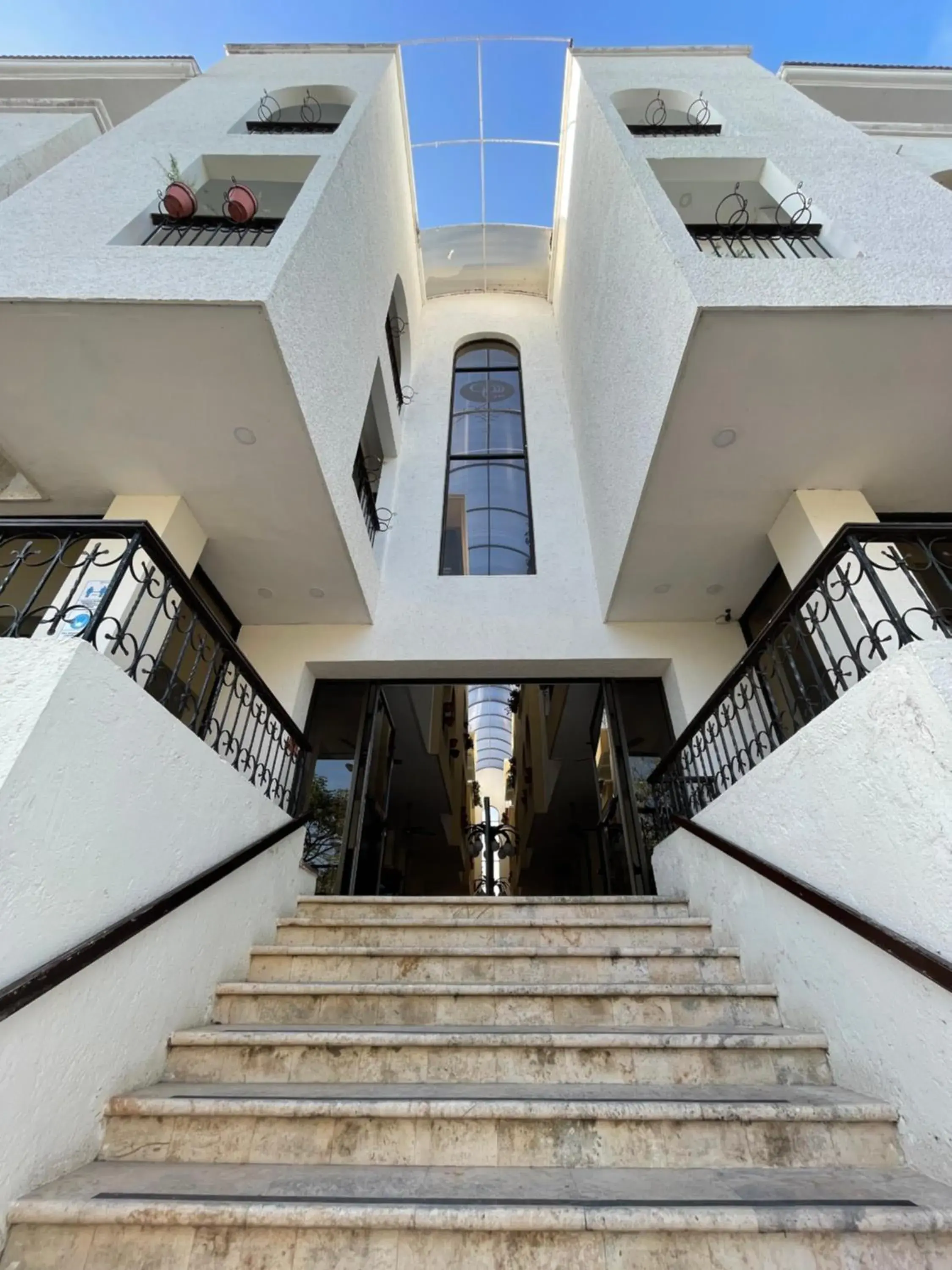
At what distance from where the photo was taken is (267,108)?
4.95 metres

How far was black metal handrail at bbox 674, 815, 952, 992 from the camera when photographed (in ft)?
4.66

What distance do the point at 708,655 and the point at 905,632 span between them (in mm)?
3119

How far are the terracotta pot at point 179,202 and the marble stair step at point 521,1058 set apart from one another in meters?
4.51

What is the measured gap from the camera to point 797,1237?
47.1 inches

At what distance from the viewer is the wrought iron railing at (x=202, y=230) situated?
136 inches

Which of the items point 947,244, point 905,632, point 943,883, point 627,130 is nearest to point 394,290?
point 627,130

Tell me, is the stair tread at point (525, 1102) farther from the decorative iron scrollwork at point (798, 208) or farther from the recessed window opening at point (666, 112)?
the recessed window opening at point (666, 112)

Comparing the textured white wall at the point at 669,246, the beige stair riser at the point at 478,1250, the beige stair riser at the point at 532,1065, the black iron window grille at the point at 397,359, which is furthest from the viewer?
the black iron window grille at the point at 397,359

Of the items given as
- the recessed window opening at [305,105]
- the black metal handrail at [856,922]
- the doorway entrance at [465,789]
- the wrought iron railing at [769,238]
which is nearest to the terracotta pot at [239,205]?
the recessed window opening at [305,105]

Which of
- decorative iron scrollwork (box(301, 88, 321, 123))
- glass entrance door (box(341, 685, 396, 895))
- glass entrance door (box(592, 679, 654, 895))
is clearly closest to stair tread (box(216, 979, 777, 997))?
glass entrance door (box(592, 679, 654, 895))

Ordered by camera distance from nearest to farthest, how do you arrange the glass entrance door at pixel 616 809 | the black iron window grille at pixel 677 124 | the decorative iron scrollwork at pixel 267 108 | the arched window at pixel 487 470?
1. the glass entrance door at pixel 616 809
2. the black iron window grille at pixel 677 124
3. the decorative iron scrollwork at pixel 267 108
4. the arched window at pixel 487 470

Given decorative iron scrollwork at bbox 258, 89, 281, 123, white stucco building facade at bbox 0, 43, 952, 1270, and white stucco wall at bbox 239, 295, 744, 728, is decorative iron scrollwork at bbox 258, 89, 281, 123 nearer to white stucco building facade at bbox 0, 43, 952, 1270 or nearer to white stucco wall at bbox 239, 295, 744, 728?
white stucco building facade at bbox 0, 43, 952, 1270

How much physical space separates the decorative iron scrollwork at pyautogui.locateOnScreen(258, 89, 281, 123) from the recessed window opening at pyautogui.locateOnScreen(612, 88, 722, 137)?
122 inches

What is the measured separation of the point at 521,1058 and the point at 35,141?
8053mm
